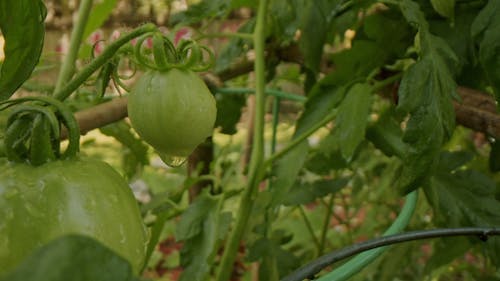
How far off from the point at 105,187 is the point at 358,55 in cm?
57

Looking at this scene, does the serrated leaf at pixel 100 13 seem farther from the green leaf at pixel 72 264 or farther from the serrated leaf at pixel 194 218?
the green leaf at pixel 72 264

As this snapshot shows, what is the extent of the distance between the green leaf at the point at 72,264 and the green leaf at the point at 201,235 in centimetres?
44

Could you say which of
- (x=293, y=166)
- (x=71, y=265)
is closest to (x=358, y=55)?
(x=293, y=166)

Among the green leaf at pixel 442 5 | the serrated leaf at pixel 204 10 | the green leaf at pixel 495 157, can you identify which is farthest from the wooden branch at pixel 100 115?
the green leaf at pixel 495 157

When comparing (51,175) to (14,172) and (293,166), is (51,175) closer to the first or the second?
(14,172)

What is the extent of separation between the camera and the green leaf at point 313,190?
3.12 ft

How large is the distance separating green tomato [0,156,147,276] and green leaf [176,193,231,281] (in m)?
0.34

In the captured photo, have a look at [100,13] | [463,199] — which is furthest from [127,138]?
[463,199]

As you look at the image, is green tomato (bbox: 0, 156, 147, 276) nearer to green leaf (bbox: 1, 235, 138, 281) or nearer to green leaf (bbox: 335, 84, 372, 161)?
green leaf (bbox: 1, 235, 138, 281)

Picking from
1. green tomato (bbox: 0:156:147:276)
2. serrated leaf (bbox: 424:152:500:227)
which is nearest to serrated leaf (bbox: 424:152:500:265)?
serrated leaf (bbox: 424:152:500:227)

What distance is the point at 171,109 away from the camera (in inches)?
16.1

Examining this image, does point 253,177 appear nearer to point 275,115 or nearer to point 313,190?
point 313,190

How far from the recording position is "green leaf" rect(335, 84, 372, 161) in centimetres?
67

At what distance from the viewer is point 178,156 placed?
17.2 inches
